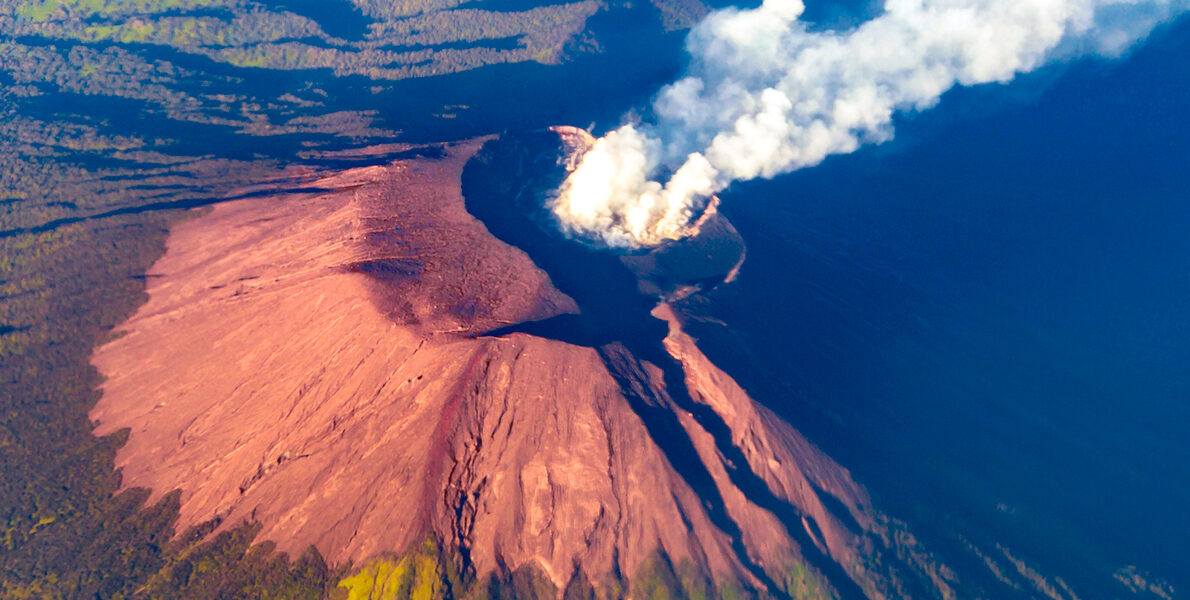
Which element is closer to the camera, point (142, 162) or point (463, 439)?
point (463, 439)

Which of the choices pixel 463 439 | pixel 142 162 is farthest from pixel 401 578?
pixel 142 162

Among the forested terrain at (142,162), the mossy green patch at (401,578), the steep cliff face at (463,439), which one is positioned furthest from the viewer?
the steep cliff face at (463,439)

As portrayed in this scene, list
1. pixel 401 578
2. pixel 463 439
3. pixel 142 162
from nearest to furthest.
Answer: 1. pixel 401 578
2. pixel 463 439
3. pixel 142 162

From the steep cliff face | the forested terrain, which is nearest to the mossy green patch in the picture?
the forested terrain

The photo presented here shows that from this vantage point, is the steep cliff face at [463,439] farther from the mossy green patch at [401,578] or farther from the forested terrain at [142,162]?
the forested terrain at [142,162]

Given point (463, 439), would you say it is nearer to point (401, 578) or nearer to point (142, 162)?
point (401, 578)

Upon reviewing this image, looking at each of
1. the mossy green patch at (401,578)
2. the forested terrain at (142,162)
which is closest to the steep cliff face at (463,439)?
the mossy green patch at (401,578)

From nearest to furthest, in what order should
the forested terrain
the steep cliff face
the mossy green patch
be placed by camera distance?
the mossy green patch < the forested terrain < the steep cliff face

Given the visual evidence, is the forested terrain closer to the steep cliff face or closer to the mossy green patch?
the mossy green patch
